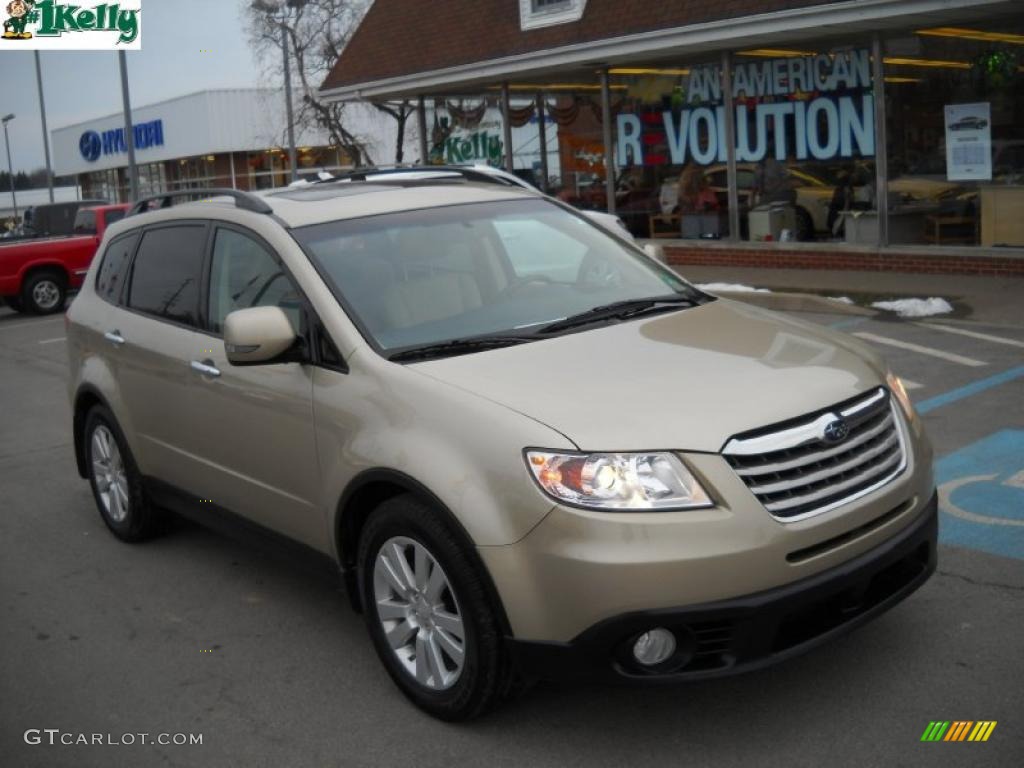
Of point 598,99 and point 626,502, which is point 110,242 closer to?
point 626,502

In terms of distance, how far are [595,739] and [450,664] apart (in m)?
0.54

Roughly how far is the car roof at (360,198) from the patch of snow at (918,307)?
7094 millimetres

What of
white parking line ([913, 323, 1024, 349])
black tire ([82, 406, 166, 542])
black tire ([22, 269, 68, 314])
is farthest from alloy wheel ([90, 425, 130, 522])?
black tire ([22, 269, 68, 314])

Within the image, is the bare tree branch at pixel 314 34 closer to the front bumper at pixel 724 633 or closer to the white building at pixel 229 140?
the white building at pixel 229 140

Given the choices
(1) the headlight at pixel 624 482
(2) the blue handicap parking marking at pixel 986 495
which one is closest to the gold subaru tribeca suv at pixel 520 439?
(1) the headlight at pixel 624 482

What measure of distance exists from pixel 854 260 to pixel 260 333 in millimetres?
11844

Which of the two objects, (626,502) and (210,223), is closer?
(626,502)

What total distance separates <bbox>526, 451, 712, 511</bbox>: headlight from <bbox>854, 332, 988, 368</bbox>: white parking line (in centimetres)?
636

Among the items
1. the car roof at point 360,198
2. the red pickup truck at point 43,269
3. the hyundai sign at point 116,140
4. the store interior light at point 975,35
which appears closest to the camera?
the car roof at point 360,198

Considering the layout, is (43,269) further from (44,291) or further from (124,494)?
(124,494)

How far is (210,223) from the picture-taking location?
538 centimetres

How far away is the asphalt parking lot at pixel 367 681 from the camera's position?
3.75 meters

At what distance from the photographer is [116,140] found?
56.6 metres

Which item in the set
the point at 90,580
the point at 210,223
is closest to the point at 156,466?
the point at 90,580
